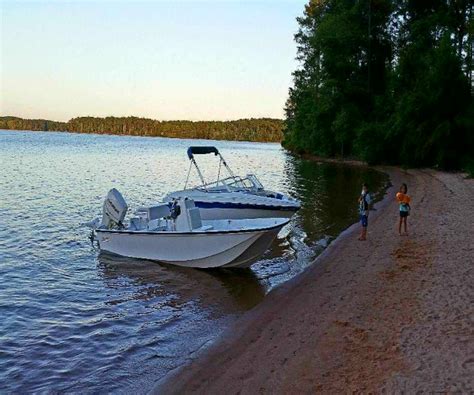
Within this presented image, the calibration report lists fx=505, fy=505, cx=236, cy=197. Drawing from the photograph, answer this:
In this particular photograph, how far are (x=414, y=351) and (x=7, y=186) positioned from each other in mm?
32616

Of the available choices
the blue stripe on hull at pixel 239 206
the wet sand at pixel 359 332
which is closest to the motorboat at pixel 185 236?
the wet sand at pixel 359 332

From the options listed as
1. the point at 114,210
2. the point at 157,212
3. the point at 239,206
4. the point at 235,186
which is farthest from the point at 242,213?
the point at 114,210

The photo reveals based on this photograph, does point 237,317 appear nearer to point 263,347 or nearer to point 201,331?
point 201,331

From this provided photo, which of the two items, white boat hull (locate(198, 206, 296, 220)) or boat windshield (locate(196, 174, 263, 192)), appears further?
boat windshield (locate(196, 174, 263, 192))

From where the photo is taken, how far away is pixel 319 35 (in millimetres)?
51062

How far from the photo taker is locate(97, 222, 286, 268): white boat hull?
13.3 m

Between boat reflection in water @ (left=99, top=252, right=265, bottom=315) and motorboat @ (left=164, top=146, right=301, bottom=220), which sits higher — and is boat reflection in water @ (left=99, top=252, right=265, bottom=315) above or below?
below

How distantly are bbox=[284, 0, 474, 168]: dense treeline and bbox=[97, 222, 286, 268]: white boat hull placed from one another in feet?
89.8

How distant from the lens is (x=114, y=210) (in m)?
15.8

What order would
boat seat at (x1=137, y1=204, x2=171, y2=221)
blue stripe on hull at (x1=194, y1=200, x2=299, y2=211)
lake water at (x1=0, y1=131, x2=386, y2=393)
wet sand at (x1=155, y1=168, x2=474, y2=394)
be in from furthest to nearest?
blue stripe on hull at (x1=194, y1=200, x2=299, y2=211) < boat seat at (x1=137, y1=204, x2=171, y2=221) < lake water at (x1=0, y1=131, x2=386, y2=393) < wet sand at (x1=155, y1=168, x2=474, y2=394)

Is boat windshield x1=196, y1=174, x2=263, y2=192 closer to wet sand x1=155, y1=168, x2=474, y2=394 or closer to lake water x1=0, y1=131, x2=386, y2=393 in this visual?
lake water x1=0, y1=131, x2=386, y2=393

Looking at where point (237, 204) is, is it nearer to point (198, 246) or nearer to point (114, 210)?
point (114, 210)

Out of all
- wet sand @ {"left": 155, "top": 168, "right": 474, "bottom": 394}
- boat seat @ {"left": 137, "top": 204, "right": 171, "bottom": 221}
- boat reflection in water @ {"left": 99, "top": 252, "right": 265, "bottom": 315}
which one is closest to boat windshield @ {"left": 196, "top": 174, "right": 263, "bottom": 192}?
boat seat @ {"left": 137, "top": 204, "right": 171, "bottom": 221}

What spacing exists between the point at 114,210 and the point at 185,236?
317 cm
